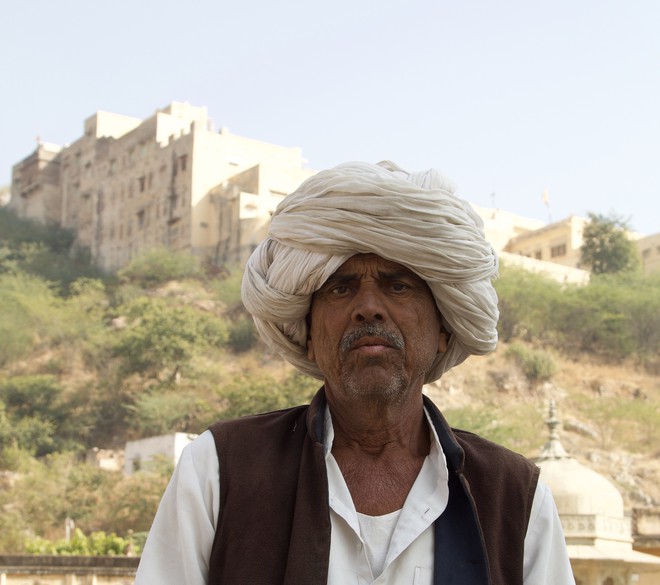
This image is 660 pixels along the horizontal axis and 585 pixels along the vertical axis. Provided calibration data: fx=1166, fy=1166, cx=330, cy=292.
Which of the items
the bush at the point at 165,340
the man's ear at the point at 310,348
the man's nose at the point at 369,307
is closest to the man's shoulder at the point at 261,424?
the man's ear at the point at 310,348

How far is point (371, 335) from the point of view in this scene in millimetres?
2086

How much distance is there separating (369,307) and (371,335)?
5 cm

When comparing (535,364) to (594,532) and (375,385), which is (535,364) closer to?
(594,532)

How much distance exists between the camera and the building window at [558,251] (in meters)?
47.1

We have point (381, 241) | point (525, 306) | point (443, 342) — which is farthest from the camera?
point (525, 306)

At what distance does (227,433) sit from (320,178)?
49 centimetres

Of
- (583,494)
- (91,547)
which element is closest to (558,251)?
(91,547)

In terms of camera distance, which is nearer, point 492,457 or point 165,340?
point 492,457

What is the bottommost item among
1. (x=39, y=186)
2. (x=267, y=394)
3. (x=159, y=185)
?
(x=267, y=394)

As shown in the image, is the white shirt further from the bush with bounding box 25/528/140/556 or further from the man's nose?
the bush with bounding box 25/528/140/556

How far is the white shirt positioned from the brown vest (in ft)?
0.08

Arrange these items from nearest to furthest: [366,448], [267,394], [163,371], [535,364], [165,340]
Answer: [366,448]
[267,394]
[165,340]
[163,371]
[535,364]

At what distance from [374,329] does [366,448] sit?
0.24 m

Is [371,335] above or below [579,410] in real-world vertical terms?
below
